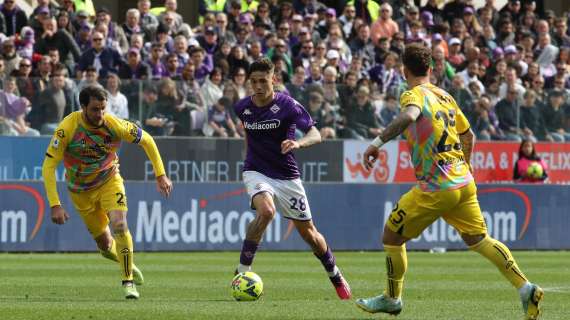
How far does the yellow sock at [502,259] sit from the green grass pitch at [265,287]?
659 mm

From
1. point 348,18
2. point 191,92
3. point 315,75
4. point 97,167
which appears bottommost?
point 97,167

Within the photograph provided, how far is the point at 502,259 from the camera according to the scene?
990 centimetres

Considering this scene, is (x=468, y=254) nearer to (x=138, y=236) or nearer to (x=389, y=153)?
(x=389, y=153)

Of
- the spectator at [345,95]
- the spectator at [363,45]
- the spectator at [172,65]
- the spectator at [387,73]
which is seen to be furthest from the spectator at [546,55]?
the spectator at [172,65]

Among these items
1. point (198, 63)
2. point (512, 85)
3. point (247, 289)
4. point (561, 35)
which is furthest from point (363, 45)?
point (247, 289)

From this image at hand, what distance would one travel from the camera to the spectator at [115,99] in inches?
843

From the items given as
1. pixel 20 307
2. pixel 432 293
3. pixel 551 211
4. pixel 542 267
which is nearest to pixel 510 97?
pixel 551 211

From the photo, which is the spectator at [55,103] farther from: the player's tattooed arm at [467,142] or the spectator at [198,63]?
the player's tattooed arm at [467,142]

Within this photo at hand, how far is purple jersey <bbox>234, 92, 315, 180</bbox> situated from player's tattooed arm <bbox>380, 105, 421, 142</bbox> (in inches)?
109

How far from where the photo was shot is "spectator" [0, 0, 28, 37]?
24.1 meters

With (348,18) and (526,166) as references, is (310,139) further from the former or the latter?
(348,18)

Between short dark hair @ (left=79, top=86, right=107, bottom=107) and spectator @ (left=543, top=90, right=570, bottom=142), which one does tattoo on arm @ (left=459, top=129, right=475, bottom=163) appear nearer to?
short dark hair @ (left=79, top=86, right=107, bottom=107)

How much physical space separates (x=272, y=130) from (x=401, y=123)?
294 centimetres

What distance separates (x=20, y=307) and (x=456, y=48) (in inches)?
699
